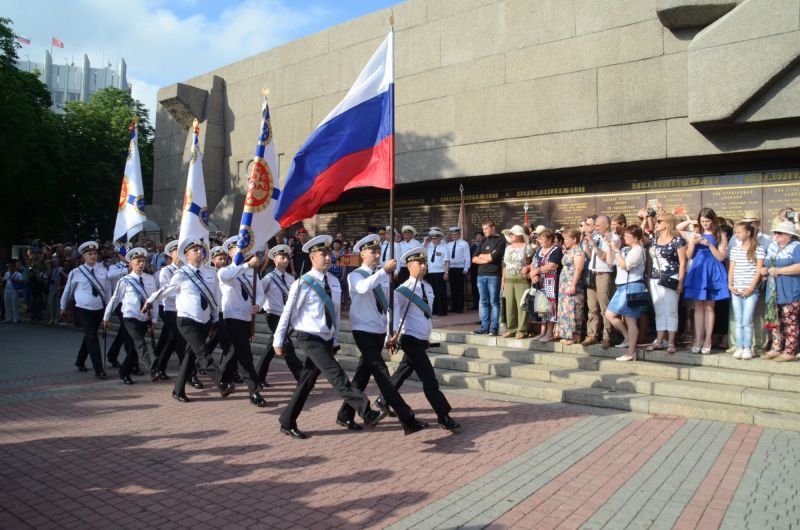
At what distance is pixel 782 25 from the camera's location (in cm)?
1048

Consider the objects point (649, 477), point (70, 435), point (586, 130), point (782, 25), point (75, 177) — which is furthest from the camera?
point (75, 177)

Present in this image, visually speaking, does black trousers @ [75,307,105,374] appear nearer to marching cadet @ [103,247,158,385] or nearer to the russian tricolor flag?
marching cadet @ [103,247,158,385]

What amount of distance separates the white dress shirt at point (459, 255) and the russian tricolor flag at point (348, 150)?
6149mm

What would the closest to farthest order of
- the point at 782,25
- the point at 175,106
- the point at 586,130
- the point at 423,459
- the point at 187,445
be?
the point at 423,459 < the point at 187,445 < the point at 782,25 < the point at 586,130 < the point at 175,106

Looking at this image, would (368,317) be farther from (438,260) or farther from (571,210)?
(571,210)

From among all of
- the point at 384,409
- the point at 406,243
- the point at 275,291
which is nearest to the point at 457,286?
the point at 406,243

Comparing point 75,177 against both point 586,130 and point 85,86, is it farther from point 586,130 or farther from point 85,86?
point 85,86

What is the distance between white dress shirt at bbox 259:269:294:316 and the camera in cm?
915

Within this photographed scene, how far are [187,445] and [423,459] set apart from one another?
244 cm

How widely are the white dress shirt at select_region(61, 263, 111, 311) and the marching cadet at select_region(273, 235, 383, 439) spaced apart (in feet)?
18.1

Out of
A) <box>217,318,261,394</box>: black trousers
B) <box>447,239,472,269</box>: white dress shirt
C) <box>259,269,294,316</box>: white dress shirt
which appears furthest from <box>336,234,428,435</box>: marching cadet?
<box>447,239,472,269</box>: white dress shirt

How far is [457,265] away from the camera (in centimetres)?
1345

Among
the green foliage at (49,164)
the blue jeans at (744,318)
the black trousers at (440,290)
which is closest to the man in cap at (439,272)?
the black trousers at (440,290)

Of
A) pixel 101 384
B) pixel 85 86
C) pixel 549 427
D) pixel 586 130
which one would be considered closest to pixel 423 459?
pixel 549 427
